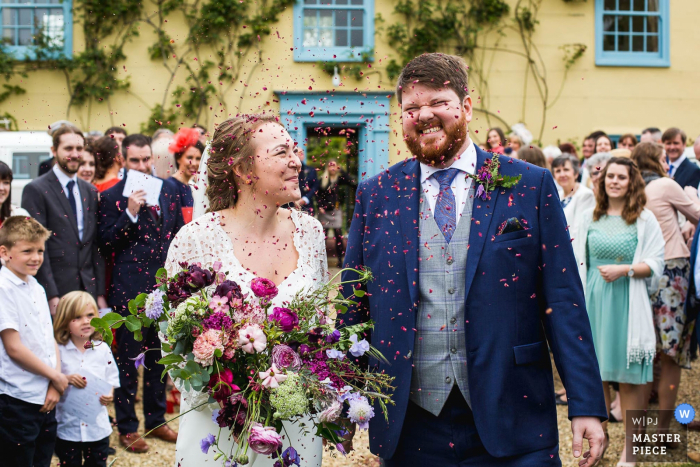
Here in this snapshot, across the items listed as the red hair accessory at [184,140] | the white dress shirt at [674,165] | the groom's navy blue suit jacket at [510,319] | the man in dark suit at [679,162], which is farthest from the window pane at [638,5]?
the groom's navy blue suit jacket at [510,319]

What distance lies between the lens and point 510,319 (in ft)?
9.05

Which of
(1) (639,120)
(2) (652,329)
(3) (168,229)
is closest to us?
(2) (652,329)

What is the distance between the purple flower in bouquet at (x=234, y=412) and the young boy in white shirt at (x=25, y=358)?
8.18ft

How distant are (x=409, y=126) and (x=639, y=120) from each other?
12.4 m

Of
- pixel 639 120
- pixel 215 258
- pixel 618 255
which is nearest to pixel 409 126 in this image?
pixel 215 258

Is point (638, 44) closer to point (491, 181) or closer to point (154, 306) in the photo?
point (491, 181)

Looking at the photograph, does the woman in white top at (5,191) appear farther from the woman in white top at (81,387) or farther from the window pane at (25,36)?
the window pane at (25,36)

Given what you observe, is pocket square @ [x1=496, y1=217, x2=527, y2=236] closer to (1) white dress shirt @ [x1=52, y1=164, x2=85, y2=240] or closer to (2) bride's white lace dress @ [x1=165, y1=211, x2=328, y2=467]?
(2) bride's white lace dress @ [x1=165, y1=211, x2=328, y2=467]

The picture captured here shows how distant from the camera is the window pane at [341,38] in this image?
1393 cm

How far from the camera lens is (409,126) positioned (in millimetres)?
2895

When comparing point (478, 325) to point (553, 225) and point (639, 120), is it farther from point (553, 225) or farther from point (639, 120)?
point (639, 120)

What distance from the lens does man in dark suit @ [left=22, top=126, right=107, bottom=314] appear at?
18.7 feet

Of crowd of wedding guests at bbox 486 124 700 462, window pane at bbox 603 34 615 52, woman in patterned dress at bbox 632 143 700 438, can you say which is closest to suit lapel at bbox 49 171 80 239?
crowd of wedding guests at bbox 486 124 700 462

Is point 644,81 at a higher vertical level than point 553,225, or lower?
higher
